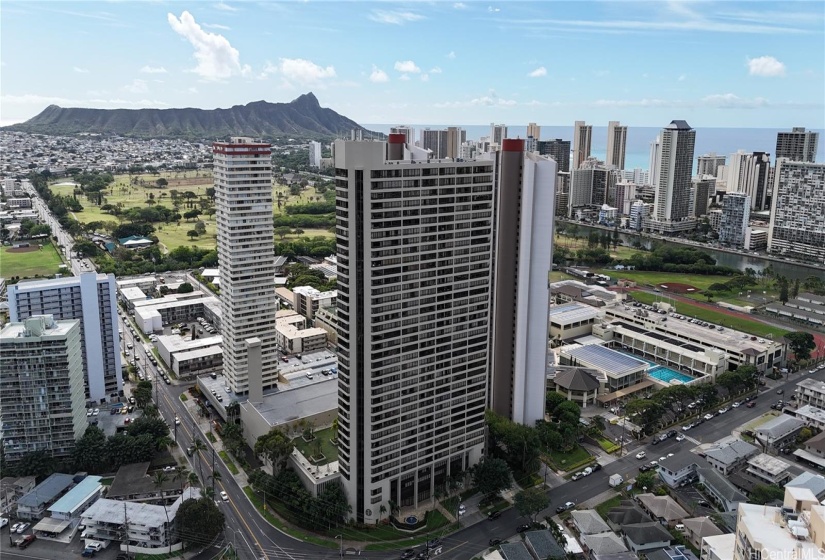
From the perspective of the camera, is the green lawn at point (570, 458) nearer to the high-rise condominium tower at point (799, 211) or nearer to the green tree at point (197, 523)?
the green tree at point (197, 523)

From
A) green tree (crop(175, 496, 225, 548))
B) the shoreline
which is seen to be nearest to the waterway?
the shoreline

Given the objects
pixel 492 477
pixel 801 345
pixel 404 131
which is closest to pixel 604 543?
pixel 492 477

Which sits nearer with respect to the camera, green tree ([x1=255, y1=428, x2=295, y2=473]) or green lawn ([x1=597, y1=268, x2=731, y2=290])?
green tree ([x1=255, y1=428, x2=295, y2=473])

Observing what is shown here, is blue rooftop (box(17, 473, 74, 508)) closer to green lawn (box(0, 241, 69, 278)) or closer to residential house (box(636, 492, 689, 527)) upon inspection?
residential house (box(636, 492, 689, 527))

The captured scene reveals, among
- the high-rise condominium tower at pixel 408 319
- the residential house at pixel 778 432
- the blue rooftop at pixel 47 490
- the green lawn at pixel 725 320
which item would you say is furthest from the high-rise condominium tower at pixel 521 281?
the green lawn at pixel 725 320

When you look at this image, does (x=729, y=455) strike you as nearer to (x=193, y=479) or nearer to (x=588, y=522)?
(x=588, y=522)

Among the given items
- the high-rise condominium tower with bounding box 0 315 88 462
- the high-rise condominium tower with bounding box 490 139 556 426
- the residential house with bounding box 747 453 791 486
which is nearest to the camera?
the high-rise condominium tower with bounding box 0 315 88 462

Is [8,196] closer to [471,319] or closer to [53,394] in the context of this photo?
[53,394]
